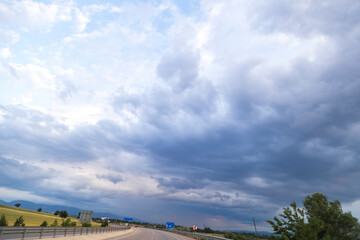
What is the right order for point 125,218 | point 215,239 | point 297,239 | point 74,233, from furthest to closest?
point 125,218
point 215,239
point 74,233
point 297,239

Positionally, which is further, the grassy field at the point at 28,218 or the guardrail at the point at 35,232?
the grassy field at the point at 28,218

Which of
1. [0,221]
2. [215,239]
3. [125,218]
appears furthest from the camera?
[125,218]

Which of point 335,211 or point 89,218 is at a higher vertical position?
point 335,211

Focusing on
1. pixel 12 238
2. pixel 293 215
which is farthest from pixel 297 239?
pixel 12 238

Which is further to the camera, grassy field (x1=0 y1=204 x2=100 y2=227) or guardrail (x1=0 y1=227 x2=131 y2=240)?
grassy field (x1=0 y1=204 x2=100 y2=227)

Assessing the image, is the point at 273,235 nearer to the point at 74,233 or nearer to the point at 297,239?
the point at 297,239

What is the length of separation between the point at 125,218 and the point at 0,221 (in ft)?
277

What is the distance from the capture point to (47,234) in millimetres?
24969

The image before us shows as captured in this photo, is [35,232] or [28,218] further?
[28,218]

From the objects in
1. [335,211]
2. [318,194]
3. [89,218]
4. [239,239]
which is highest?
[318,194]

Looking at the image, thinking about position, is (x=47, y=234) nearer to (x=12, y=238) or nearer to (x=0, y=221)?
(x=12, y=238)

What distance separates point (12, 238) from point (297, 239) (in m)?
22.0

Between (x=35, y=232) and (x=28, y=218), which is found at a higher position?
(x=35, y=232)

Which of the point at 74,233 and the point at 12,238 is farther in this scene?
the point at 74,233
